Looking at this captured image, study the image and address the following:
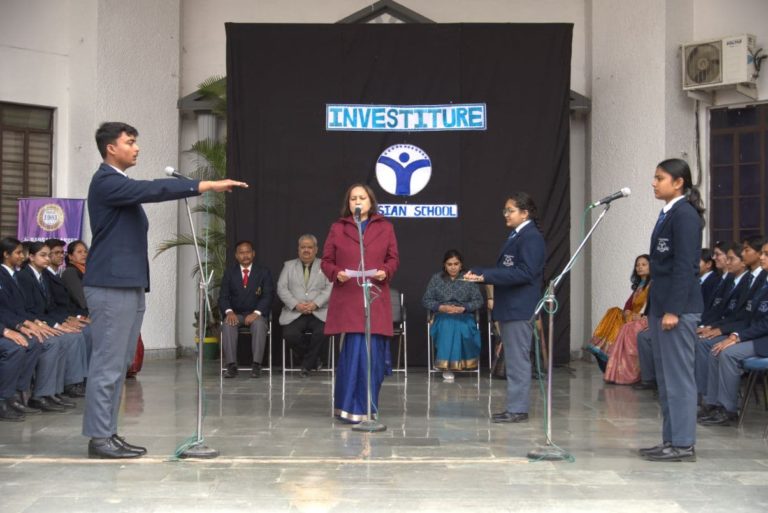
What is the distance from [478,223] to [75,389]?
4099 mm

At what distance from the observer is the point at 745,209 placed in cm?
913

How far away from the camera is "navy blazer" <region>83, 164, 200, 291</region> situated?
15.0 ft

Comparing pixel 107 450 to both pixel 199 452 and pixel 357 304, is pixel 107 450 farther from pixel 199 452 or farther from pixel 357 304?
pixel 357 304

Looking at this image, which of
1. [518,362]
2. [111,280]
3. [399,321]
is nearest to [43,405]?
[111,280]

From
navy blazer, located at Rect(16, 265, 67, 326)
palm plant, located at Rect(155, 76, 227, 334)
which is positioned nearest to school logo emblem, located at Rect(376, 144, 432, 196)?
palm plant, located at Rect(155, 76, 227, 334)

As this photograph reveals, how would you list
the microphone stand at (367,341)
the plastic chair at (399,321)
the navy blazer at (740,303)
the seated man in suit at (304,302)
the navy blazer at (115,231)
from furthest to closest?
the seated man in suit at (304,302), the plastic chair at (399,321), the navy blazer at (740,303), the microphone stand at (367,341), the navy blazer at (115,231)

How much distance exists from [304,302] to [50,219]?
255cm

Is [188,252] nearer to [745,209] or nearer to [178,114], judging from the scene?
A: [178,114]

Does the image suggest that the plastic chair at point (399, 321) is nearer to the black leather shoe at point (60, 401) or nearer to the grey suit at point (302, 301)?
the grey suit at point (302, 301)

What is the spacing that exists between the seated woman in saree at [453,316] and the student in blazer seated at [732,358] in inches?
108

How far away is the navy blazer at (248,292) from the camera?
895 centimetres

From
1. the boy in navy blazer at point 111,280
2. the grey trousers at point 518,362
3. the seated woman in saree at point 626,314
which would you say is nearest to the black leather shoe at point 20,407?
the boy in navy blazer at point 111,280

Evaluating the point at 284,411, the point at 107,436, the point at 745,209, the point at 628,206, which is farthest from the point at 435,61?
the point at 107,436

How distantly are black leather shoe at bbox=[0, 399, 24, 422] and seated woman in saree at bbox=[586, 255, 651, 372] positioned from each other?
4.88 meters
